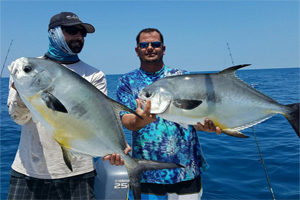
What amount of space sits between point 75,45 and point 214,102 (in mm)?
1440

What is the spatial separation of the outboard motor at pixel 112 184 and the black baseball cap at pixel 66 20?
8.81 feet

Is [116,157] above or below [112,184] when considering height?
above

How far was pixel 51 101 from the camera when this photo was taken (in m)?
1.73

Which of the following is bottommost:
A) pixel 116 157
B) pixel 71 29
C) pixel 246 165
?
pixel 246 165

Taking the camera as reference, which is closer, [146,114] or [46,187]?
[146,114]

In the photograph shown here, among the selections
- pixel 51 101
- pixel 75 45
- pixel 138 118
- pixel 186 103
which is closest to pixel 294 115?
pixel 186 103

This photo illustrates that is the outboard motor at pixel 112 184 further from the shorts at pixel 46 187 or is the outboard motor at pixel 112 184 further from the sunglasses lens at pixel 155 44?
the sunglasses lens at pixel 155 44

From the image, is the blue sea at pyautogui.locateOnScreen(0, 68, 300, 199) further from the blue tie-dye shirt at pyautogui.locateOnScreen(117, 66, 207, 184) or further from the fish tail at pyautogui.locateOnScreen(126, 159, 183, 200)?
the fish tail at pyautogui.locateOnScreen(126, 159, 183, 200)

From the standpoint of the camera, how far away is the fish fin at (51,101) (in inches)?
67.9

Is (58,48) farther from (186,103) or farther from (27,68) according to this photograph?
(186,103)

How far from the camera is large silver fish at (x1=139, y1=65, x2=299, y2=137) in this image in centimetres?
218

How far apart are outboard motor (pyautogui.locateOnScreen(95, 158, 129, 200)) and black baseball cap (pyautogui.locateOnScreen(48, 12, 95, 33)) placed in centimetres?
268

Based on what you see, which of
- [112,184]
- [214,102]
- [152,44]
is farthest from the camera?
[112,184]

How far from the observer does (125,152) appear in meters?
2.05
